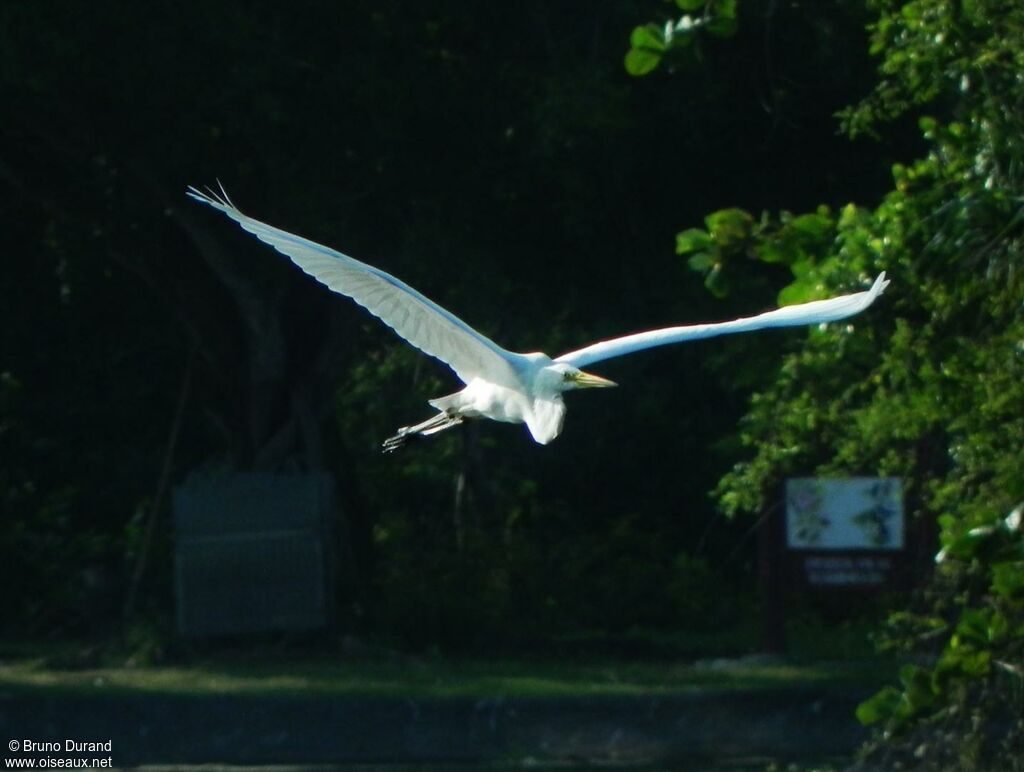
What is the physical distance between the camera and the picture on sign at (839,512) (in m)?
10.6

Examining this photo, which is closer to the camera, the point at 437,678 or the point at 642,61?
the point at 642,61

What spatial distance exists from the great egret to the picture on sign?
4.80 meters

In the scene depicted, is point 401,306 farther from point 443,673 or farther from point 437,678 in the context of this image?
point 443,673

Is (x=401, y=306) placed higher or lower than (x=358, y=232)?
lower

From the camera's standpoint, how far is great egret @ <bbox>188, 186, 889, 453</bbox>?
5.46 metres

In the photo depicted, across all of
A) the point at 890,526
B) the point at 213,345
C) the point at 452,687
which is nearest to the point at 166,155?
the point at 213,345

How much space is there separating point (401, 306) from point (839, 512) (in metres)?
5.68

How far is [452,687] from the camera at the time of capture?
10.2m

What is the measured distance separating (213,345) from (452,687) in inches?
137

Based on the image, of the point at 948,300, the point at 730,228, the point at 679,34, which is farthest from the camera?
the point at 730,228

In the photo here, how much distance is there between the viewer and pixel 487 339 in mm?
5695

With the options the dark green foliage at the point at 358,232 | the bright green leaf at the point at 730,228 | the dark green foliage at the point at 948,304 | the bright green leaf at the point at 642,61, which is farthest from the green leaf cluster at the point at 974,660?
the dark green foliage at the point at 358,232

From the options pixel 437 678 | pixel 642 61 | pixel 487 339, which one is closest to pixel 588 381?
pixel 487 339

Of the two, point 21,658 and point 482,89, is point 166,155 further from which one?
point 21,658
